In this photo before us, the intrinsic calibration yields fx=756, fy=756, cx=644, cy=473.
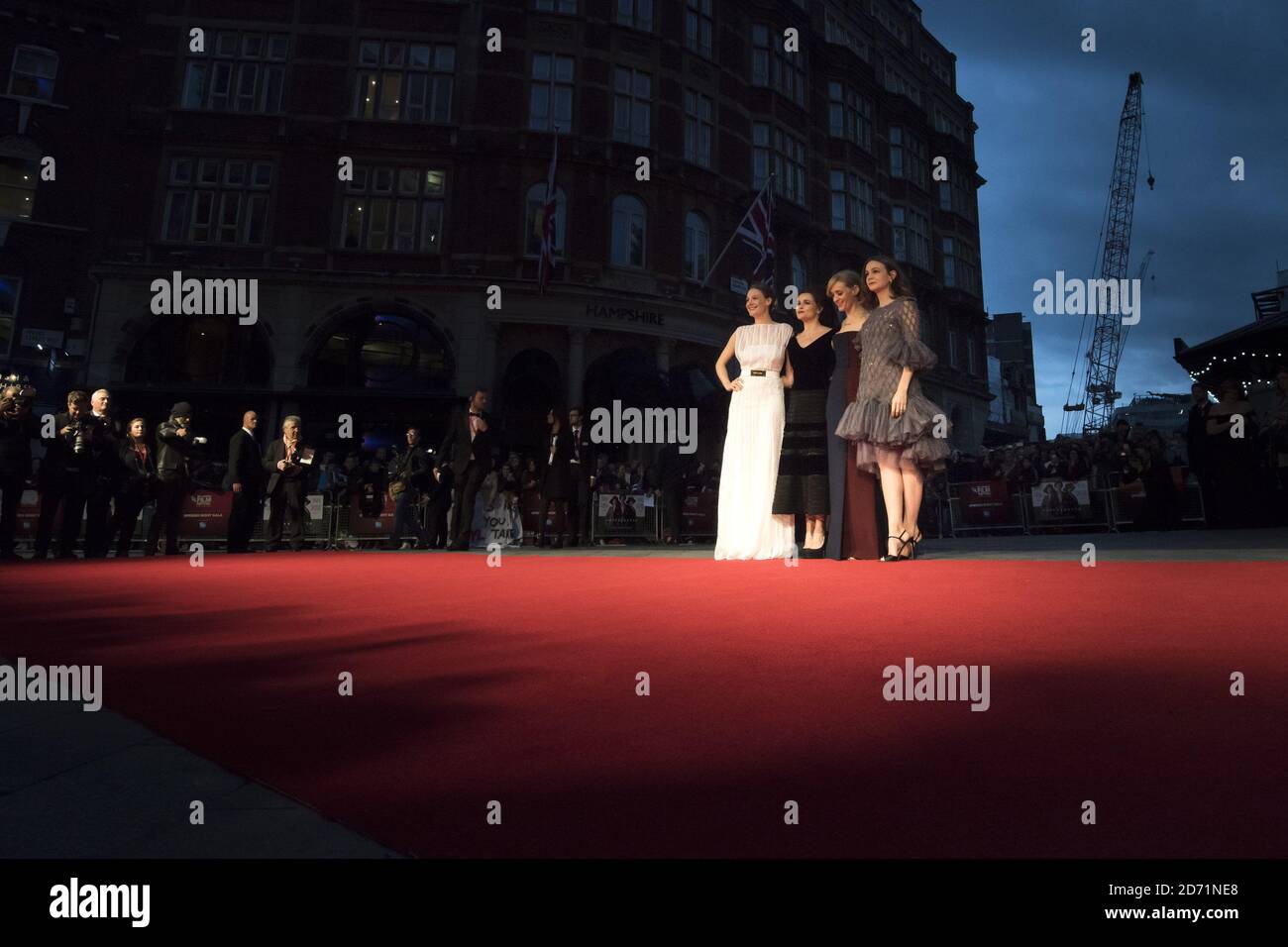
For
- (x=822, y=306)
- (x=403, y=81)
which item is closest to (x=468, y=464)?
(x=822, y=306)

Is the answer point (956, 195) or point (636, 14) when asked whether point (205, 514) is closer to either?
point (636, 14)

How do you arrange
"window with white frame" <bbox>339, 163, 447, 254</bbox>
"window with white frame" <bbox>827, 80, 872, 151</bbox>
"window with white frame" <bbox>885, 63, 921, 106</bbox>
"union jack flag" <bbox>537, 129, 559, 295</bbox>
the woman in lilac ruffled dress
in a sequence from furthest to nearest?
"window with white frame" <bbox>885, 63, 921, 106</bbox>
"window with white frame" <bbox>827, 80, 872, 151</bbox>
"window with white frame" <bbox>339, 163, 447, 254</bbox>
"union jack flag" <bbox>537, 129, 559, 295</bbox>
the woman in lilac ruffled dress

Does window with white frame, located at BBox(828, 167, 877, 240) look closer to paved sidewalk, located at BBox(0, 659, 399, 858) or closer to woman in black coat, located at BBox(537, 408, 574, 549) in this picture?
woman in black coat, located at BBox(537, 408, 574, 549)

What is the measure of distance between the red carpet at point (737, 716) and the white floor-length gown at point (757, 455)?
3380mm

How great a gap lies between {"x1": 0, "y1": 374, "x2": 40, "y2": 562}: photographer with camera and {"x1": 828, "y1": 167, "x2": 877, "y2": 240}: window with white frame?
89.3 feet

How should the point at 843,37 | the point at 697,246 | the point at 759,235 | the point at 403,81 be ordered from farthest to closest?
the point at 843,37, the point at 697,246, the point at 403,81, the point at 759,235

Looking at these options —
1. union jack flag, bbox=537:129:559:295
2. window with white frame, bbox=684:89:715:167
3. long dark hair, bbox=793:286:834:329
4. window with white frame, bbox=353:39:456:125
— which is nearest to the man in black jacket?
union jack flag, bbox=537:129:559:295

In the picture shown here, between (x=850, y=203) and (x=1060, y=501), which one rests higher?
(x=850, y=203)

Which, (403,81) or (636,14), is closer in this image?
(403,81)

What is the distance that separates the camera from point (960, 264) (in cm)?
3753

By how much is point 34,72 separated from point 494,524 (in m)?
21.3

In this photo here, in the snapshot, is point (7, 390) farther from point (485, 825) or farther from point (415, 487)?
point (485, 825)

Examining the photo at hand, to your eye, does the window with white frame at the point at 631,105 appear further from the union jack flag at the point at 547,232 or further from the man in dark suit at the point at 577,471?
the man in dark suit at the point at 577,471

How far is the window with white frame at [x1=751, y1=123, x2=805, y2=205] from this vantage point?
26359 millimetres
